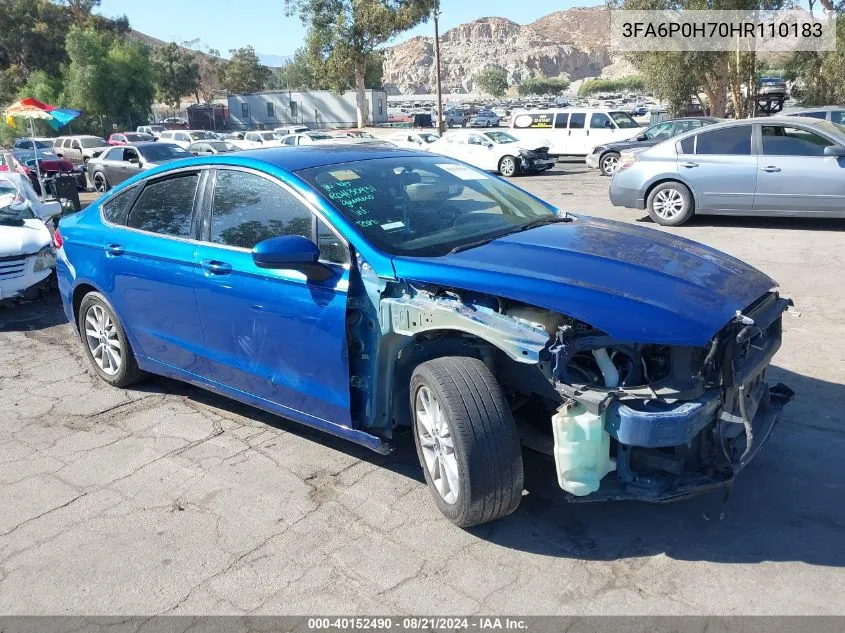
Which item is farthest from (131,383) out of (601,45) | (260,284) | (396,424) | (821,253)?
(601,45)

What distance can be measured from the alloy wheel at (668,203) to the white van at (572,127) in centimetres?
1362

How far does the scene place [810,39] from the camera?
29031 millimetres

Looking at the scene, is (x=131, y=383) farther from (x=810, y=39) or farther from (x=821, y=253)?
(x=810, y=39)

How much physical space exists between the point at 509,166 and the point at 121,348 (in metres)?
17.5

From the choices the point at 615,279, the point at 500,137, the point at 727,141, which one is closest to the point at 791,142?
the point at 727,141

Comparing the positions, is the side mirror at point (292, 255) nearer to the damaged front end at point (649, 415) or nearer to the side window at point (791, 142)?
the damaged front end at point (649, 415)

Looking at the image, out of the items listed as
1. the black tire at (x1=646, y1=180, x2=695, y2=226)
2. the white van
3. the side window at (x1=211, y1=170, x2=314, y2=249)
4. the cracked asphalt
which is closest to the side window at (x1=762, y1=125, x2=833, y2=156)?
the black tire at (x1=646, y1=180, x2=695, y2=226)

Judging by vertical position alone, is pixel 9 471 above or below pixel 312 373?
below

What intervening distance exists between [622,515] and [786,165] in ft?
26.4

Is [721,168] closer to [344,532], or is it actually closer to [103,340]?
[103,340]

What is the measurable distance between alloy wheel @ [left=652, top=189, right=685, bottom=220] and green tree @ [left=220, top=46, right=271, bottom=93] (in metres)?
85.9

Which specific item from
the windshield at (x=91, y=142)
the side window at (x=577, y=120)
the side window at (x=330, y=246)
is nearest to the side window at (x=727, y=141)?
the side window at (x=330, y=246)

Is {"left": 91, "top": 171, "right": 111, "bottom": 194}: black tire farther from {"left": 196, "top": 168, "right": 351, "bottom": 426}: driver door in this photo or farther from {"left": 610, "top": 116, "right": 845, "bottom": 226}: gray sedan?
{"left": 196, "top": 168, "right": 351, "bottom": 426}: driver door

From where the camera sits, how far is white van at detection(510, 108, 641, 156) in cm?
2431
